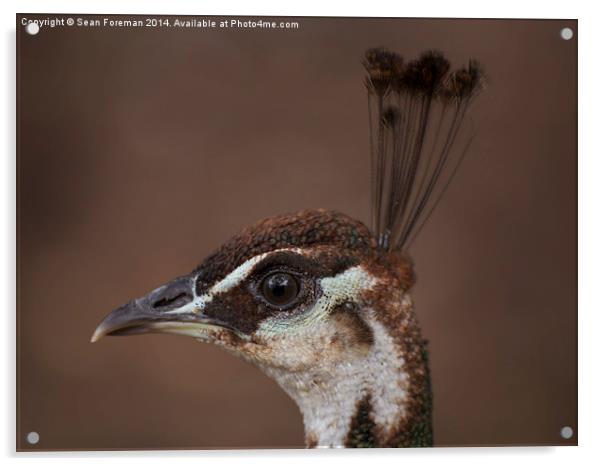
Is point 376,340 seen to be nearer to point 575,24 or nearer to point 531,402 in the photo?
point 531,402

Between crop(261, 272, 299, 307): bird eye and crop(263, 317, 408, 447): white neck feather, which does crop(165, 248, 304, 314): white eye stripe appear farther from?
crop(263, 317, 408, 447): white neck feather

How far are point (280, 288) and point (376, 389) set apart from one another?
1.12 feet

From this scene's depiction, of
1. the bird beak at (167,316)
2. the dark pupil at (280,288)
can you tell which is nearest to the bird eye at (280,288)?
the dark pupil at (280,288)

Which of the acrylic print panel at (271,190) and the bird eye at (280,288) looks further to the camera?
the acrylic print panel at (271,190)

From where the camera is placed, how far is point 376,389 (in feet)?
5.52

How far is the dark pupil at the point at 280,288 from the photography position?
166 centimetres

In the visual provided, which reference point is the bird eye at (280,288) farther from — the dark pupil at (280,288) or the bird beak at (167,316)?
the bird beak at (167,316)

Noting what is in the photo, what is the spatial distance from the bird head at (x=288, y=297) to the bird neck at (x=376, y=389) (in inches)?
0.9

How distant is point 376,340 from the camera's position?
167 cm

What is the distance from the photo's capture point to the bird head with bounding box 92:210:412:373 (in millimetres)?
1662

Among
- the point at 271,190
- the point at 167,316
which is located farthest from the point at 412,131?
the point at 167,316

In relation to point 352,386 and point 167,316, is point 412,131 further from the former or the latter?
point 167,316

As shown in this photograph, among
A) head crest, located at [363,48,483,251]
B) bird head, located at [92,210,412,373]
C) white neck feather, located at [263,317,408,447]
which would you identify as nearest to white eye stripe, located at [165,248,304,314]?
bird head, located at [92,210,412,373]
